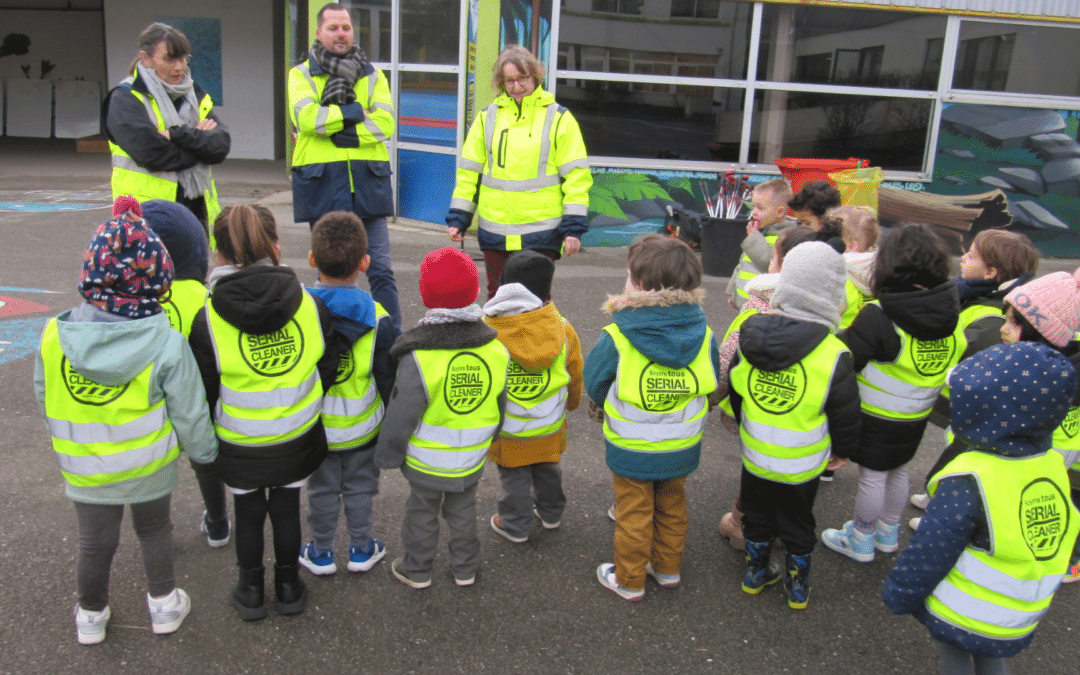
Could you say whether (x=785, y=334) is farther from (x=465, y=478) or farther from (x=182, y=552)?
(x=182, y=552)

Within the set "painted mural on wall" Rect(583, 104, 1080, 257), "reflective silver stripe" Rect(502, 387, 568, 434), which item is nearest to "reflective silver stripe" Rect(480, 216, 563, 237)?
"reflective silver stripe" Rect(502, 387, 568, 434)

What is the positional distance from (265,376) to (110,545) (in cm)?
74

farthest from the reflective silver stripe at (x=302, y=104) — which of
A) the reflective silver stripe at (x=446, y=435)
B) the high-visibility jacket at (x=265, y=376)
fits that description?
A: the reflective silver stripe at (x=446, y=435)

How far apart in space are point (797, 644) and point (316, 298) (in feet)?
7.00

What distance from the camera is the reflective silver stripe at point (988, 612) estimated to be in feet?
7.52

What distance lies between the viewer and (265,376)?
279 cm

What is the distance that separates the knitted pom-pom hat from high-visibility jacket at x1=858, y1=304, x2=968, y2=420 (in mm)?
2629

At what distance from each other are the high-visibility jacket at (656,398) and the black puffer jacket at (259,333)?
1047 mm

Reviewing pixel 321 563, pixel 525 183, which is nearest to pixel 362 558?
pixel 321 563

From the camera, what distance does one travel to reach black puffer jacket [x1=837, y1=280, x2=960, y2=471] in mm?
3176

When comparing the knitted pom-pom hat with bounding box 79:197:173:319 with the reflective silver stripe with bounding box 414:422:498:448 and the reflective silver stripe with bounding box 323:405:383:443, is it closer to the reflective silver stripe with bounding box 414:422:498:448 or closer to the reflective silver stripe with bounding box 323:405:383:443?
the reflective silver stripe with bounding box 323:405:383:443

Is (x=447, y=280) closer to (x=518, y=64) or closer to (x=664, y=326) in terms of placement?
(x=664, y=326)

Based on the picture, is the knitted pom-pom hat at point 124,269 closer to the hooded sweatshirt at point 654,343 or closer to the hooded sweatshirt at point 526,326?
the hooded sweatshirt at point 526,326

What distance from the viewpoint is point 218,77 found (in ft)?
52.6
